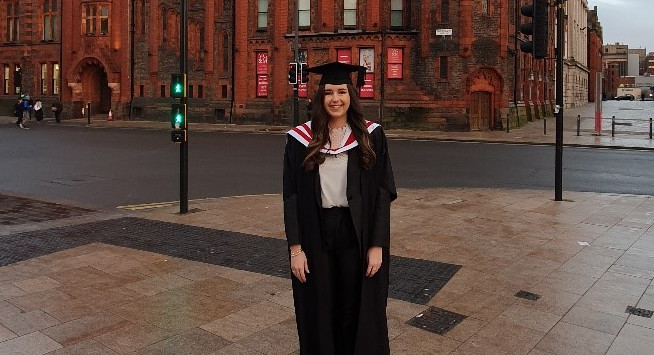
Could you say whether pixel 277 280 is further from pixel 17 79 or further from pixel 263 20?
pixel 17 79

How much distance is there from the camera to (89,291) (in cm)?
642

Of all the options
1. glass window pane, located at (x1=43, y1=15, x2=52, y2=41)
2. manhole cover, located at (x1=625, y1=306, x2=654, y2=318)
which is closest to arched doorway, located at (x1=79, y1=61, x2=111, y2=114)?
glass window pane, located at (x1=43, y1=15, x2=52, y2=41)

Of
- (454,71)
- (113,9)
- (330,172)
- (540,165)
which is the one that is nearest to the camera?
(330,172)

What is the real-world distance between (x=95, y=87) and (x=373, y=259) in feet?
160

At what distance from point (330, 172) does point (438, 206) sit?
26.9ft

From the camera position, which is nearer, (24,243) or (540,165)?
(24,243)

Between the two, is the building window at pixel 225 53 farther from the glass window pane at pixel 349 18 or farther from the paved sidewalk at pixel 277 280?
the paved sidewalk at pixel 277 280

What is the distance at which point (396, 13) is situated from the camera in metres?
36.4

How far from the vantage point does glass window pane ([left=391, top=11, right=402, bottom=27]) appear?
36344mm

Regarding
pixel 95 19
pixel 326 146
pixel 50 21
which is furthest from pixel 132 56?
pixel 326 146

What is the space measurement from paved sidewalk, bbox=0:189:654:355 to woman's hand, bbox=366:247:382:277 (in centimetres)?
143

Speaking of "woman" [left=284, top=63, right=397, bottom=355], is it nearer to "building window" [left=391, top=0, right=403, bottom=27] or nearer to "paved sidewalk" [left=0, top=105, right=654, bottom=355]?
"paved sidewalk" [left=0, top=105, right=654, bottom=355]

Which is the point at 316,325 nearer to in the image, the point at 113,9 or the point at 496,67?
the point at 496,67

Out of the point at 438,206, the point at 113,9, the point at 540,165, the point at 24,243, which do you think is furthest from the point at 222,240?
the point at 113,9
